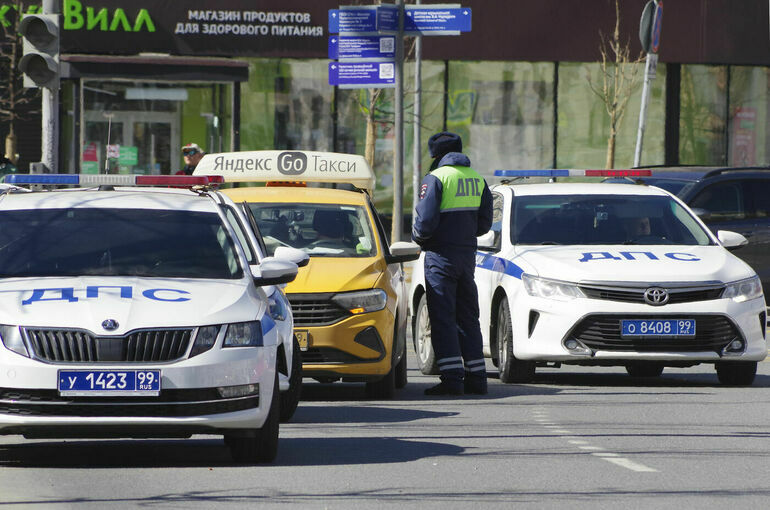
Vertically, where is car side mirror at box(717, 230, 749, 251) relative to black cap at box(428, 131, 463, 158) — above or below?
below

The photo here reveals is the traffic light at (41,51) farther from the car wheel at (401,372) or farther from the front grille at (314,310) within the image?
the front grille at (314,310)

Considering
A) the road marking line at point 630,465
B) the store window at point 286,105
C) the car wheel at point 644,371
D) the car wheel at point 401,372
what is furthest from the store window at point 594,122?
the road marking line at point 630,465

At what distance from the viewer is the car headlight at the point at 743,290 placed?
12.1 m

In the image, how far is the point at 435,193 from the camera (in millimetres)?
11867

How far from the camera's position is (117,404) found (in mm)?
7715

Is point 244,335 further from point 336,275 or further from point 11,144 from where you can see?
point 11,144

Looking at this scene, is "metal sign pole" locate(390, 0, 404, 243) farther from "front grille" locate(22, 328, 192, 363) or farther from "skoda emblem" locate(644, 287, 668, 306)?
"front grille" locate(22, 328, 192, 363)

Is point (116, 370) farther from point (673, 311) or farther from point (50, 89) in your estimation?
point (50, 89)

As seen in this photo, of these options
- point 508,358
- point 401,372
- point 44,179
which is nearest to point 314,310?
point 401,372

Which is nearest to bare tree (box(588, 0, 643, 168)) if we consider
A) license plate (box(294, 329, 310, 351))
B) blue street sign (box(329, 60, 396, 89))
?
blue street sign (box(329, 60, 396, 89))

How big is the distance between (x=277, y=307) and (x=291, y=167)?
15.8 ft

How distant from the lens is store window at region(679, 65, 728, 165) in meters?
35.7

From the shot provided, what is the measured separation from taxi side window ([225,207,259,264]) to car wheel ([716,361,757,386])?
4540mm

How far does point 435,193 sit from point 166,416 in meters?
4.50
